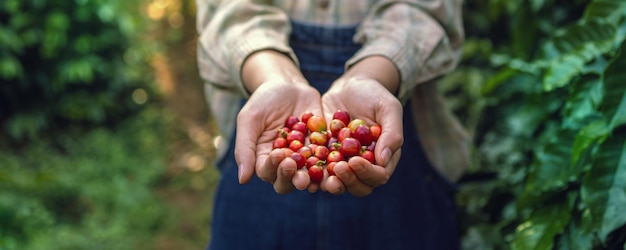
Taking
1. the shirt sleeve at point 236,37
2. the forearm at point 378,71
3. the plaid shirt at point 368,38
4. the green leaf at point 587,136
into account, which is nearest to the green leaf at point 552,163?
the green leaf at point 587,136

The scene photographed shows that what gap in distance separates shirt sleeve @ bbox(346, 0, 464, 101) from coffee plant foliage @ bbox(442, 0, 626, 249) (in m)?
0.28

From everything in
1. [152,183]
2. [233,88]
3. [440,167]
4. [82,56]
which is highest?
[233,88]

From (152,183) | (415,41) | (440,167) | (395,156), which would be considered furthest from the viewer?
(152,183)

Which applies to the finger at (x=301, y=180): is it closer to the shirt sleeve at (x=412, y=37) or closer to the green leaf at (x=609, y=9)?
the shirt sleeve at (x=412, y=37)

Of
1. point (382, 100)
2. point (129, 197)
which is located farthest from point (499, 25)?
point (129, 197)

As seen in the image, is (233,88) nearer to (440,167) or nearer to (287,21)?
(287,21)

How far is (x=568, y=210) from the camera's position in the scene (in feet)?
5.02

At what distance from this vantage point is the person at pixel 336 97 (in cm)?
141

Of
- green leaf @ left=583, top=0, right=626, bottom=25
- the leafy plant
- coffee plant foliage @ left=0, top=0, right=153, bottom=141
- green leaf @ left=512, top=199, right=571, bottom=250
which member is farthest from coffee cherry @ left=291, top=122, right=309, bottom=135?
coffee plant foliage @ left=0, top=0, right=153, bottom=141

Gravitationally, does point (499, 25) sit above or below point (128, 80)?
above

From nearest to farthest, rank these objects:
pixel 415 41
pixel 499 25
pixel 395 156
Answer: pixel 395 156 → pixel 415 41 → pixel 499 25

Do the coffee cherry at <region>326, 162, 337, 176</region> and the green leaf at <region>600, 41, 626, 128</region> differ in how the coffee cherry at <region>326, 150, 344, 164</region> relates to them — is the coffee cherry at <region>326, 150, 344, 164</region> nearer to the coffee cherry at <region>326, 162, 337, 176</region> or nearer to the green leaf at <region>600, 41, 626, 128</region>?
the coffee cherry at <region>326, 162, 337, 176</region>

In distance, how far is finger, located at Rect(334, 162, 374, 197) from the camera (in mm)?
1190

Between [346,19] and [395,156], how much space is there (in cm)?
42
